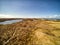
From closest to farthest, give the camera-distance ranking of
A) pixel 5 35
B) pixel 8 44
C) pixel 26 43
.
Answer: pixel 8 44
pixel 26 43
pixel 5 35

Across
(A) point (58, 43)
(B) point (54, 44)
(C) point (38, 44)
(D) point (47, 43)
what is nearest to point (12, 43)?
(C) point (38, 44)

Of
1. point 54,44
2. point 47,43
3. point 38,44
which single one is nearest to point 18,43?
point 38,44

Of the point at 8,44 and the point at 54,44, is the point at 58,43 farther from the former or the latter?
the point at 8,44

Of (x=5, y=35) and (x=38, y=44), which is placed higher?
(x=5, y=35)

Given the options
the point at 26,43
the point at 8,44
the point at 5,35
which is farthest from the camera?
the point at 5,35

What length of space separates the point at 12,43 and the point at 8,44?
15 cm

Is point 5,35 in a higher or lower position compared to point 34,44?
higher

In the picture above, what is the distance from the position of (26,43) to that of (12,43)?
1.72 ft

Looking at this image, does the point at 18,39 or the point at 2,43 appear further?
the point at 18,39

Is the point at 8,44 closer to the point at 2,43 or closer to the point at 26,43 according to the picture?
the point at 2,43

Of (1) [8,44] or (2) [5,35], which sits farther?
(2) [5,35]

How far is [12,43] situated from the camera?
9.41ft

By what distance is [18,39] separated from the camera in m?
3.14

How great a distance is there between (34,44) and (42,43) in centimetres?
32
